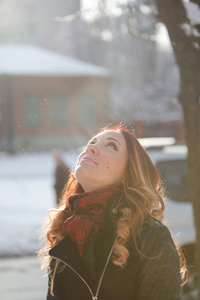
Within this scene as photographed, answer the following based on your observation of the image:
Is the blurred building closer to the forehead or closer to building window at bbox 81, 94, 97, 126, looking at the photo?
building window at bbox 81, 94, 97, 126

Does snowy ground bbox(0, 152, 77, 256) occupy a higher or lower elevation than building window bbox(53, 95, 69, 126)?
lower

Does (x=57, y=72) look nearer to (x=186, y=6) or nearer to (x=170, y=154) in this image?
(x=170, y=154)

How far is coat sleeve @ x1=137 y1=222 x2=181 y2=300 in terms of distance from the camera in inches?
60.8

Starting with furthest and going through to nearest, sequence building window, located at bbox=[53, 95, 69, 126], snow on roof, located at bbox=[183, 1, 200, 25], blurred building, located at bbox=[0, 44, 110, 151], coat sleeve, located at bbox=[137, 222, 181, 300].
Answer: building window, located at bbox=[53, 95, 69, 126], blurred building, located at bbox=[0, 44, 110, 151], snow on roof, located at bbox=[183, 1, 200, 25], coat sleeve, located at bbox=[137, 222, 181, 300]

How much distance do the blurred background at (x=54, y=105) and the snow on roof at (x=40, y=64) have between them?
4 centimetres

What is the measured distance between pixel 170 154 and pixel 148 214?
517 centimetres

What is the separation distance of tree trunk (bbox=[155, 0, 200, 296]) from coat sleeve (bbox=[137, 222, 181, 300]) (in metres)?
1.45

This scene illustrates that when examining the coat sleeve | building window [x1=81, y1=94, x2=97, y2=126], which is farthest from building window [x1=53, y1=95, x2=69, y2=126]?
the coat sleeve

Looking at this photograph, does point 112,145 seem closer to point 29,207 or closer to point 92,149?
point 92,149

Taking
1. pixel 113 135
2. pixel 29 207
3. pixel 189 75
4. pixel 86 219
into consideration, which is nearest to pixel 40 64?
pixel 29 207

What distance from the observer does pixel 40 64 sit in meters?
18.1

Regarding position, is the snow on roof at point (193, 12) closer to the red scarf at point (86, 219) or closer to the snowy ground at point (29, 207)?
the snowy ground at point (29, 207)

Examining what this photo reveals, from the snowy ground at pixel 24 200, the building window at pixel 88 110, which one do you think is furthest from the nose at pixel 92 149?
the building window at pixel 88 110

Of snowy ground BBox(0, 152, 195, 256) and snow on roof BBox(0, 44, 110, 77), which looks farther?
snow on roof BBox(0, 44, 110, 77)
